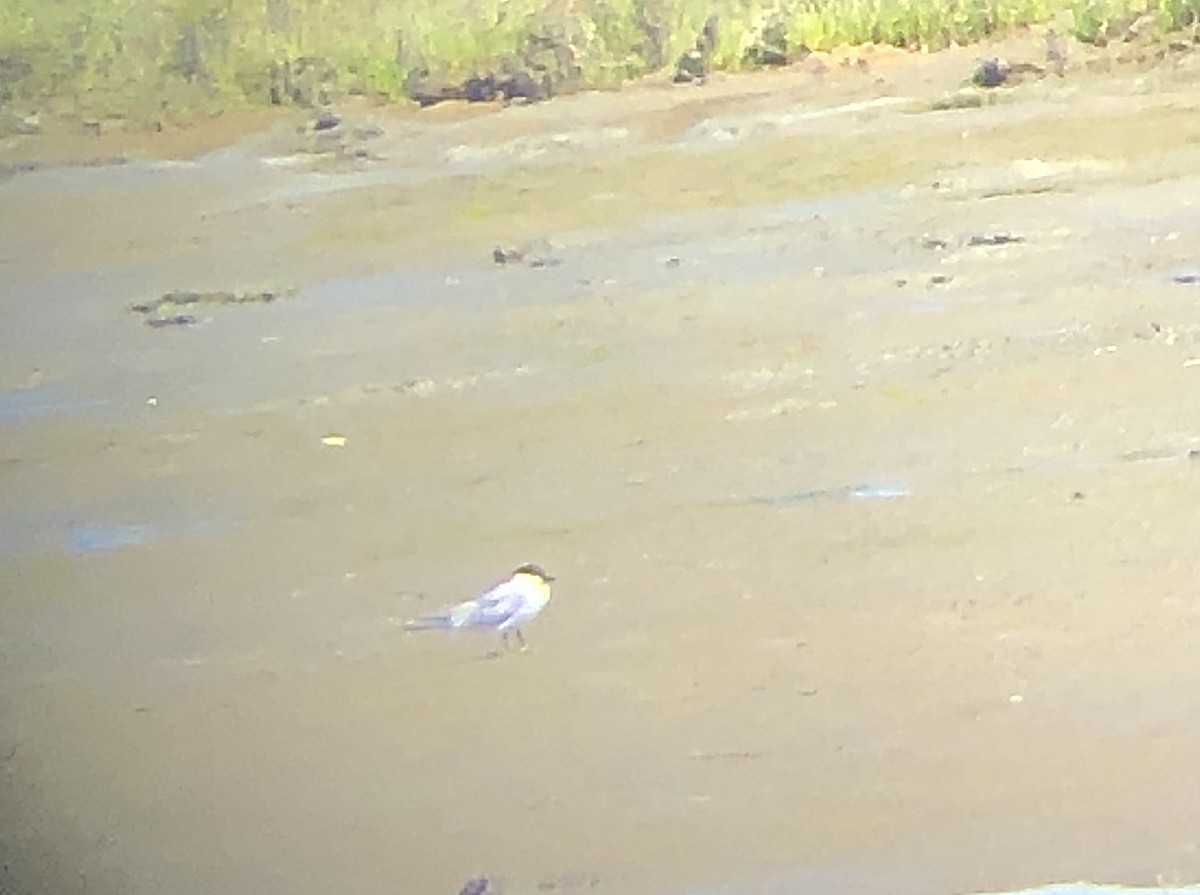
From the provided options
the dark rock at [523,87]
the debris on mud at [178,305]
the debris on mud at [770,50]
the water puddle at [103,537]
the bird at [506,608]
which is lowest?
the bird at [506,608]

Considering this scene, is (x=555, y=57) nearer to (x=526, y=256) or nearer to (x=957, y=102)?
(x=526, y=256)

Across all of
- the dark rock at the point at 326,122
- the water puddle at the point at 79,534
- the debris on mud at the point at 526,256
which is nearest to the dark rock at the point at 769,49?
the debris on mud at the point at 526,256

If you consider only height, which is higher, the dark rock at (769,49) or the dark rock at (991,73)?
the dark rock at (769,49)

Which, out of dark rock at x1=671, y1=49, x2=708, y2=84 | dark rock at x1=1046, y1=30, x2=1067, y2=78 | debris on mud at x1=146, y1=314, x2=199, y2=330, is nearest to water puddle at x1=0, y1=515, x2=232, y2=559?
debris on mud at x1=146, y1=314, x2=199, y2=330

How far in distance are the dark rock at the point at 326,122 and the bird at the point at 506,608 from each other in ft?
1.35

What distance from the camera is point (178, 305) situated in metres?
1.40

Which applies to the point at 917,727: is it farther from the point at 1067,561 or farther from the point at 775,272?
the point at 775,272

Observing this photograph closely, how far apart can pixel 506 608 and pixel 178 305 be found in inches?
15.0

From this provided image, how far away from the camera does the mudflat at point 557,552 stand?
1395 millimetres

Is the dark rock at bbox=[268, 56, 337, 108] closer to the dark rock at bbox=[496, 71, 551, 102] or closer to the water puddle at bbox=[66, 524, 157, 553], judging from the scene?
the dark rock at bbox=[496, 71, 551, 102]

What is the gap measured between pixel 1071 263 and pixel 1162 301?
86 mm

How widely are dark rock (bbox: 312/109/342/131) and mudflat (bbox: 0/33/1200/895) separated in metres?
0.01

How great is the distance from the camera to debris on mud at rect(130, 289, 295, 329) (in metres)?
1.40

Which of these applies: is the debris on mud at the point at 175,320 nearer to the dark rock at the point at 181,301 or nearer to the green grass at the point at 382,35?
the dark rock at the point at 181,301
